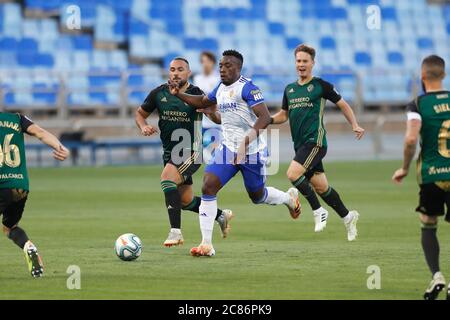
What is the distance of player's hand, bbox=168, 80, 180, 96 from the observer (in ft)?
41.7

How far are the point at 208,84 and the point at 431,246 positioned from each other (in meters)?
13.0

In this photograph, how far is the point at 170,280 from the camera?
1048cm

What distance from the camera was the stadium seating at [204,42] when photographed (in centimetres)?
3334

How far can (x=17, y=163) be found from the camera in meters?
10.8

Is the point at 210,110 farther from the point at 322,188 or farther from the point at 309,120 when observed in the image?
the point at 322,188

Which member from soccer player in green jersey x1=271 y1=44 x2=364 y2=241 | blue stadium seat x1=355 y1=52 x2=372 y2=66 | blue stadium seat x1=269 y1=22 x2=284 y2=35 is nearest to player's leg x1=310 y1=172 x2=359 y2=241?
soccer player in green jersey x1=271 y1=44 x2=364 y2=241

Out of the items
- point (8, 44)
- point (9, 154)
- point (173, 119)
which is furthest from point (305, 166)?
point (8, 44)

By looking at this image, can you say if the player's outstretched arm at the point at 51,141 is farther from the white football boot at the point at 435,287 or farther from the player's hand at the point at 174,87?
the white football boot at the point at 435,287

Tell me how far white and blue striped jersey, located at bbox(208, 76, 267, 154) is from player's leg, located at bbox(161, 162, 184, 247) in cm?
120

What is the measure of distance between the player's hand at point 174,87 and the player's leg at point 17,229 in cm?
256

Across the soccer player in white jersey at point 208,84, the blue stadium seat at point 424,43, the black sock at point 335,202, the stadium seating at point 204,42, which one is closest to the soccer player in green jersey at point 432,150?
the black sock at point 335,202

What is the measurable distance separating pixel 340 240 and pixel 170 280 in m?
4.13
